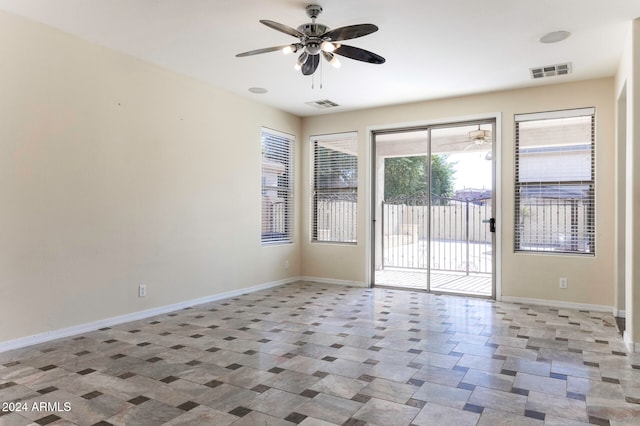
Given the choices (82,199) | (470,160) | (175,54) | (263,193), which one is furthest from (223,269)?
(470,160)

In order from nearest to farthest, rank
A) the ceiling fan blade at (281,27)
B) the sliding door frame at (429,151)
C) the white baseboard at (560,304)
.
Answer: the ceiling fan blade at (281,27), the white baseboard at (560,304), the sliding door frame at (429,151)

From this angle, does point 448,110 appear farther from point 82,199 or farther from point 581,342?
point 82,199

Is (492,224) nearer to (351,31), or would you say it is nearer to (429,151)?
(429,151)

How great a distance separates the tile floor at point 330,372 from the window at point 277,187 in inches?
82.1

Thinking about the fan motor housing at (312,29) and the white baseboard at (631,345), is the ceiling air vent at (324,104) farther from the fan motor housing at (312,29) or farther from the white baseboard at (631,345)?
the white baseboard at (631,345)

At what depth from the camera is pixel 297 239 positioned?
23.3ft

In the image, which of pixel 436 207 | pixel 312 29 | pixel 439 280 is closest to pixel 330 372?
pixel 312 29

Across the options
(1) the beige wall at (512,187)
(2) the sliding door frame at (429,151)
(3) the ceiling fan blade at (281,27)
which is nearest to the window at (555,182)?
(1) the beige wall at (512,187)

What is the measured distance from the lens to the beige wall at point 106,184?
3.53m

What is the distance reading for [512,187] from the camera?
5512mm

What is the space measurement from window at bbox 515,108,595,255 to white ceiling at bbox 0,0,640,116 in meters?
0.58

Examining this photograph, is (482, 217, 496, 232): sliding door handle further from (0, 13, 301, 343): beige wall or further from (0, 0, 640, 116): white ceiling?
(0, 13, 301, 343): beige wall

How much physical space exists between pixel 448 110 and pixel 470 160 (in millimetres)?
790

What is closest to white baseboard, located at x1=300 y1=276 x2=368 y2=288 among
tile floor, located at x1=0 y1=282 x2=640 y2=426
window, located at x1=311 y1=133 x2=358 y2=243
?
window, located at x1=311 y1=133 x2=358 y2=243
